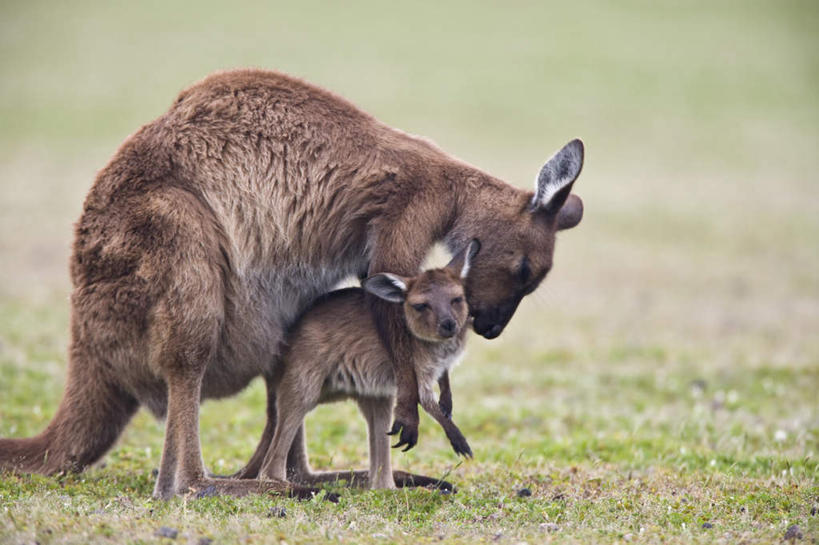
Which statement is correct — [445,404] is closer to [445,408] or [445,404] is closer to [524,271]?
[445,408]

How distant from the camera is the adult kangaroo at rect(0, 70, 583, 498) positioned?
597cm

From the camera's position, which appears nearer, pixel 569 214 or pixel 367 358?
pixel 367 358

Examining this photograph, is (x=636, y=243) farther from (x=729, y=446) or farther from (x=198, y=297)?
(x=198, y=297)

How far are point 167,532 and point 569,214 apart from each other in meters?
3.44

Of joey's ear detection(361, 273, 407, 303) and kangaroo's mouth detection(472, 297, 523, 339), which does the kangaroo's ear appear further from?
joey's ear detection(361, 273, 407, 303)

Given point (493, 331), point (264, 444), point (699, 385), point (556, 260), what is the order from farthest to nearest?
point (556, 260) → point (699, 385) → point (264, 444) → point (493, 331)

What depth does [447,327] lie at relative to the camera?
19.8 ft

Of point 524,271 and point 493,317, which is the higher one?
point 524,271

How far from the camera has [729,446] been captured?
26.2 ft

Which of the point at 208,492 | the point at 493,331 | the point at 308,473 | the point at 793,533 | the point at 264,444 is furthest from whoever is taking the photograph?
the point at 308,473

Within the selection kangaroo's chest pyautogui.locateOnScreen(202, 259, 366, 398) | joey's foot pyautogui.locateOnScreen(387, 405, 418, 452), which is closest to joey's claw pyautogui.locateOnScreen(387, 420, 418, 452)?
joey's foot pyautogui.locateOnScreen(387, 405, 418, 452)

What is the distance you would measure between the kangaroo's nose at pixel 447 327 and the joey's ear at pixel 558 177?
39.5 inches

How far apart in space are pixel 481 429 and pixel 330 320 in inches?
118

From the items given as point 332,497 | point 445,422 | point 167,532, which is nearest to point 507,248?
point 445,422
